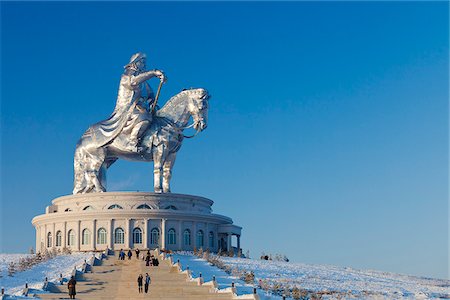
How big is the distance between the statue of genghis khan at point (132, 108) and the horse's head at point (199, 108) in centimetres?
231

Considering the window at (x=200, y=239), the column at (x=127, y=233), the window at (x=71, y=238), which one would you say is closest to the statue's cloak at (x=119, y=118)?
the column at (x=127, y=233)

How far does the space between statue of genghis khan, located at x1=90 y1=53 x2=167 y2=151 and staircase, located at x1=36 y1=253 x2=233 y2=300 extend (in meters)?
14.9

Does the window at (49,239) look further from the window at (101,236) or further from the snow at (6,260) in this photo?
the snow at (6,260)

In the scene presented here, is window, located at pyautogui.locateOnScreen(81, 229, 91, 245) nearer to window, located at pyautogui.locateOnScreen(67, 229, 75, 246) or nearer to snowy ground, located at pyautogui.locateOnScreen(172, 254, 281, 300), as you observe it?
window, located at pyautogui.locateOnScreen(67, 229, 75, 246)

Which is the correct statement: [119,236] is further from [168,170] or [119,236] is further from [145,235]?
[168,170]

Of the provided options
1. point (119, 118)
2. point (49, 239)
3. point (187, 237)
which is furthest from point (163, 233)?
point (49, 239)

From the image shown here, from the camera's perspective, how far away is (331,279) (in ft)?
128

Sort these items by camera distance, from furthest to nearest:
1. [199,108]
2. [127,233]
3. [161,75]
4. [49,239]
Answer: [49,239]
[199,108]
[161,75]
[127,233]

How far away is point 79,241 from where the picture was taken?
50844 mm

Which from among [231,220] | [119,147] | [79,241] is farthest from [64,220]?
[231,220]

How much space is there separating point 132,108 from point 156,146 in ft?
9.71

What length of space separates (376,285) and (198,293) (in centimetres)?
1171

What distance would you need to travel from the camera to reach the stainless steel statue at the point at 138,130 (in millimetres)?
50781

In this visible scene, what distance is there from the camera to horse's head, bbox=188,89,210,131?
50.7 m
